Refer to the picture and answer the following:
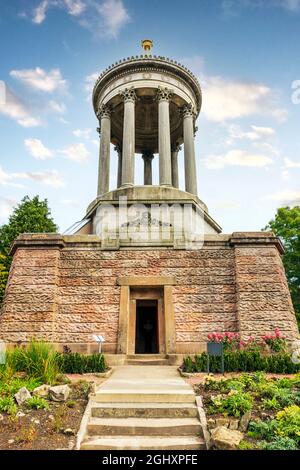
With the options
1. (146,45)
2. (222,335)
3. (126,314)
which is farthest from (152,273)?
(146,45)

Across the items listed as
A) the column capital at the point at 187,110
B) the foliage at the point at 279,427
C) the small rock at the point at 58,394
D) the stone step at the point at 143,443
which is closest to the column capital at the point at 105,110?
the column capital at the point at 187,110

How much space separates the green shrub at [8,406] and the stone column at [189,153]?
54.9 feet

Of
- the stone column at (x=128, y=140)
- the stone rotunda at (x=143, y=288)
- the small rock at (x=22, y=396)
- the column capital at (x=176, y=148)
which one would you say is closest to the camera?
the small rock at (x=22, y=396)

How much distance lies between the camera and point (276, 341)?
12492 millimetres

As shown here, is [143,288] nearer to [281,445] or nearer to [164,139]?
[281,445]

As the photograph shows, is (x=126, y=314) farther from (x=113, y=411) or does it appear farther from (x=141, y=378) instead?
(x=113, y=411)

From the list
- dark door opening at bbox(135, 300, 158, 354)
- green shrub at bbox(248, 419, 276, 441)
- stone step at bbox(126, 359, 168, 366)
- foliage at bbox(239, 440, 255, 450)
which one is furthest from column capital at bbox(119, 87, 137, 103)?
foliage at bbox(239, 440, 255, 450)

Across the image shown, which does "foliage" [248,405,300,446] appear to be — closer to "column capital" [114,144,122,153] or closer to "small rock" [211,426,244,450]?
"small rock" [211,426,244,450]

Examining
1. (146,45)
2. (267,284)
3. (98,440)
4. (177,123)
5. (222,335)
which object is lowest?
(98,440)

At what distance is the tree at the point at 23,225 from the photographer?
30.8 meters

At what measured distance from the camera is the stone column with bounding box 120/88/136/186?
2028cm

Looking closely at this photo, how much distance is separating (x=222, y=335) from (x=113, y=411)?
672cm

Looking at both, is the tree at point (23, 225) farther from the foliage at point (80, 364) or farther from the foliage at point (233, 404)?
the foliage at point (233, 404)

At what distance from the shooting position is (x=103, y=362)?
36.4ft
